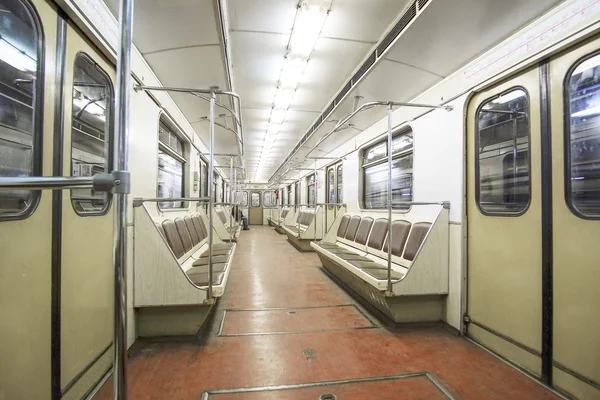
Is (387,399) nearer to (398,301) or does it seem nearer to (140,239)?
(398,301)

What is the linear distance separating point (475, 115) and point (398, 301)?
198cm

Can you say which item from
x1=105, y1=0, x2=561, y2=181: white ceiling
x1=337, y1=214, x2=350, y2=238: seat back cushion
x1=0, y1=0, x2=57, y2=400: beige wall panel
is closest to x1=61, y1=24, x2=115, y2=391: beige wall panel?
x1=0, y1=0, x2=57, y2=400: beige wall panel

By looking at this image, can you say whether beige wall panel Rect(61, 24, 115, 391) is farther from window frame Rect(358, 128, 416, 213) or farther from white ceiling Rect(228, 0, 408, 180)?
window frame Rect(358, 128, 416, 213)

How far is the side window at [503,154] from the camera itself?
7.16 ft

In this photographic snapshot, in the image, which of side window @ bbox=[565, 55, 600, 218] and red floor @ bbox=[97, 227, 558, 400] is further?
red floor @ bbox=[97, 227, 558, 400]

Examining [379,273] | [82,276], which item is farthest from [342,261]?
[82,276]

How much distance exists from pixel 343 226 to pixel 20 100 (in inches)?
192

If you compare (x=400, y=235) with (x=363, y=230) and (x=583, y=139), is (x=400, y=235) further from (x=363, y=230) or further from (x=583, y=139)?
(x=583, y=139)

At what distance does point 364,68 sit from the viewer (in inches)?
114

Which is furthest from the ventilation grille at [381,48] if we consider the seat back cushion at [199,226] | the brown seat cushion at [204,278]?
the seat back cushion at [199,226]

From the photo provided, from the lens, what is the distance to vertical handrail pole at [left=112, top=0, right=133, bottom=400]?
0.72m

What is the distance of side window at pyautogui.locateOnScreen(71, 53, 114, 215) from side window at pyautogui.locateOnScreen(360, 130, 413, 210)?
3.31 metres

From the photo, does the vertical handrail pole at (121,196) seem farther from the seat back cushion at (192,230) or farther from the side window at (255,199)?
the side window at (255,199)

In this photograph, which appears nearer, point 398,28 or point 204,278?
point 398,28
